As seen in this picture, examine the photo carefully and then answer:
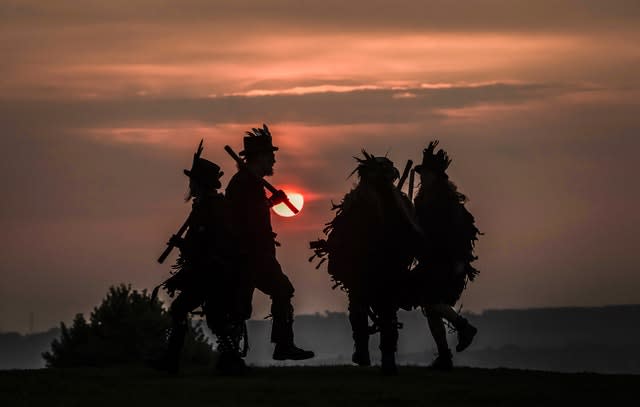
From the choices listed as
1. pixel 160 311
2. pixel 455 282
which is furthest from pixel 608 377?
pixel 160 311

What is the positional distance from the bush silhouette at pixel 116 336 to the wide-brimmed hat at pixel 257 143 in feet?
68.8

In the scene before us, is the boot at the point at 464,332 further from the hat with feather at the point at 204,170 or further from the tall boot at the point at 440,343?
the hat with feather at the point at 204,170

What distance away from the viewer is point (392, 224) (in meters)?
24.6

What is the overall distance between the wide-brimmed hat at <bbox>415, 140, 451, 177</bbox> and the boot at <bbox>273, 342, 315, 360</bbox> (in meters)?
3.33

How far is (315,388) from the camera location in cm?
2248

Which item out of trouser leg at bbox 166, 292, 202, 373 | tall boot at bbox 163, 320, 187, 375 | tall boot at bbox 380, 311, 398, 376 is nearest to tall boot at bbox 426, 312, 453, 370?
tall boot at bbox 380, 311, 398, 376

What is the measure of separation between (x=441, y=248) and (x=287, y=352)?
281 centimetres

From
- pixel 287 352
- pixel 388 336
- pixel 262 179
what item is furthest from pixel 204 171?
pixel 388 336

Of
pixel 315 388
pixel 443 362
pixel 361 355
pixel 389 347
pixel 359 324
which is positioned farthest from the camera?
pixel 361 355

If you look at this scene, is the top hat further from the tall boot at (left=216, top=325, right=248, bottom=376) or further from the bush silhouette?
the bush silhouette

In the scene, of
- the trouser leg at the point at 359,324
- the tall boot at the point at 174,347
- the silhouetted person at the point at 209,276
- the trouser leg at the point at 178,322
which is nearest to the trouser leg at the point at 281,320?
the silhouetted person at the point at 209,276

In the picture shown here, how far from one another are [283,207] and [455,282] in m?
2.80

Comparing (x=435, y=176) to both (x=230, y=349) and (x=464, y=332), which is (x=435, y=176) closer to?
(x=464, y=332)

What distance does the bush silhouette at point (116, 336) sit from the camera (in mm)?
46031
